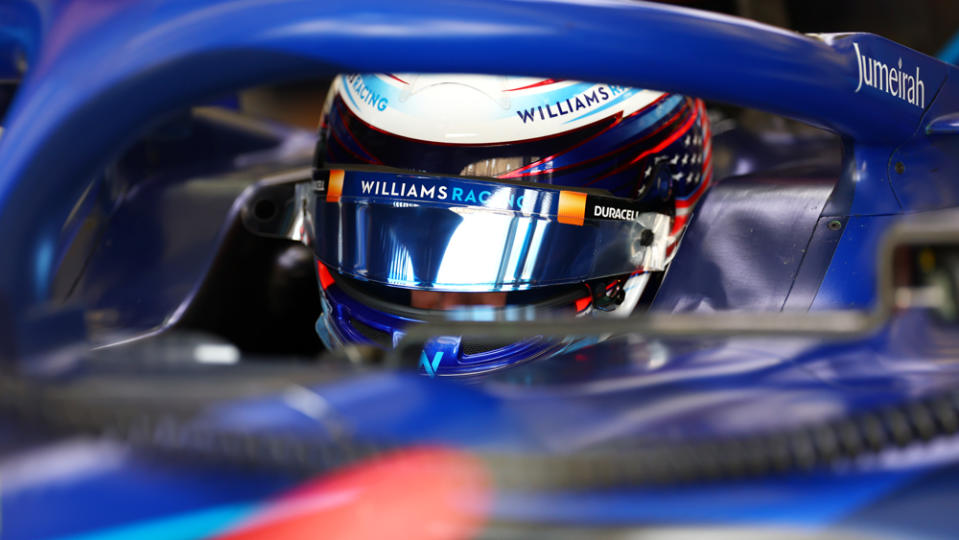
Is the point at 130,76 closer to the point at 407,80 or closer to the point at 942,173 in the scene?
the point at 407,80

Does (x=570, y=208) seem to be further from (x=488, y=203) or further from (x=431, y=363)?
(x=431, y=363)

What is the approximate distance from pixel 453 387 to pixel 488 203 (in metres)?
0.46

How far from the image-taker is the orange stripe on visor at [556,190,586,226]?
92 cm

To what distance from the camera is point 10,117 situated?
0.51m

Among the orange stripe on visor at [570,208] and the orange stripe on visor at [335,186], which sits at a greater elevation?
the orange stripe on visor at [335,186]

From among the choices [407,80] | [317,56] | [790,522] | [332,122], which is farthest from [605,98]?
[790,522]

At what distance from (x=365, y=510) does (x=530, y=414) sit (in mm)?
107

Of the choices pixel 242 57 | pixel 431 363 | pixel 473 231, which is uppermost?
pixel 242 57

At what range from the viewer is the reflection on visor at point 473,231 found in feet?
2.99

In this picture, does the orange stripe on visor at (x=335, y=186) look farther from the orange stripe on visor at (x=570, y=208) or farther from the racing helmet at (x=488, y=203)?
the orange stripe on visor at (x=570, y=208)

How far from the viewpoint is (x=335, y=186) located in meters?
0.98

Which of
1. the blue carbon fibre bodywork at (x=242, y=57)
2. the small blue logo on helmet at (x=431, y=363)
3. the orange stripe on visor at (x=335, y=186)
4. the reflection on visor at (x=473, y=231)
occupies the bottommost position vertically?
the small blue logo on helmet at (x=431, y=363)

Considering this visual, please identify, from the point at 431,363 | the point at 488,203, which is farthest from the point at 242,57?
the point at 431,363

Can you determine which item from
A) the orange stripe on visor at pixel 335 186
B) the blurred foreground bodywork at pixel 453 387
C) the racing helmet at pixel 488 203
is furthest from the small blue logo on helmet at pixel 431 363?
the blurred foreground bodywork at pixel 453 387
